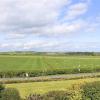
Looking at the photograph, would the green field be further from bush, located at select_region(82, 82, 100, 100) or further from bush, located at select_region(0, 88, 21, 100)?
bush, located at select_region(0, 88, 21, 100)

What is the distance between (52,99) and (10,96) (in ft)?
6.52

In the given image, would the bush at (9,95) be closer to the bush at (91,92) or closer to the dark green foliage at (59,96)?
the dark green foliage at (59,96)

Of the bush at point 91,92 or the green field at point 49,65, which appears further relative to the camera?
the green field at point 49,65

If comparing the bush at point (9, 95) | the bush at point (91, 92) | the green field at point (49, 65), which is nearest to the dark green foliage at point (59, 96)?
the bush at point (91, 92)

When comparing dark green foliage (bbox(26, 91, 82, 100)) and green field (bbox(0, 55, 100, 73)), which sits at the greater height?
green field (bbox(0, 55, 100, 73))

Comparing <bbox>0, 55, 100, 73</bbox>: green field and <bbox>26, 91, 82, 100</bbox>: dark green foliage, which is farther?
<bbox>0, 55, 100, 73</bbox>: green field

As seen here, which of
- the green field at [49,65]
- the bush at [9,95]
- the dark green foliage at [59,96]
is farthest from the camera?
the green field at [49,65]

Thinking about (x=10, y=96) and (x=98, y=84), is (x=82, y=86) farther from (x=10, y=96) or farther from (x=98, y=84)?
(x=10, y=96)

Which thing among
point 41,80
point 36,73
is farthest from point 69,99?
point 36,73

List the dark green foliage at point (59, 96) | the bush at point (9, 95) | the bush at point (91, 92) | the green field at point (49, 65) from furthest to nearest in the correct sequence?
1. the green field at point (49, 65)
2. the bush at point (91, 92)
3. the dark green foliage at point (59, 96)
4. the bush at point (9, 95)

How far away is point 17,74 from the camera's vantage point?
54.7m

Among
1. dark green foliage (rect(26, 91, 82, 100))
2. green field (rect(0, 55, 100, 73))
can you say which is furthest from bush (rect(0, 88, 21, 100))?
green field (rect(0, 55, 100, 73))

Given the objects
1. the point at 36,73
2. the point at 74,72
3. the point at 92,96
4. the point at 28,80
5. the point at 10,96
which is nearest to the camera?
the point at 10,96

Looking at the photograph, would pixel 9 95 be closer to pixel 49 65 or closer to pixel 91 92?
pixel 91 92
